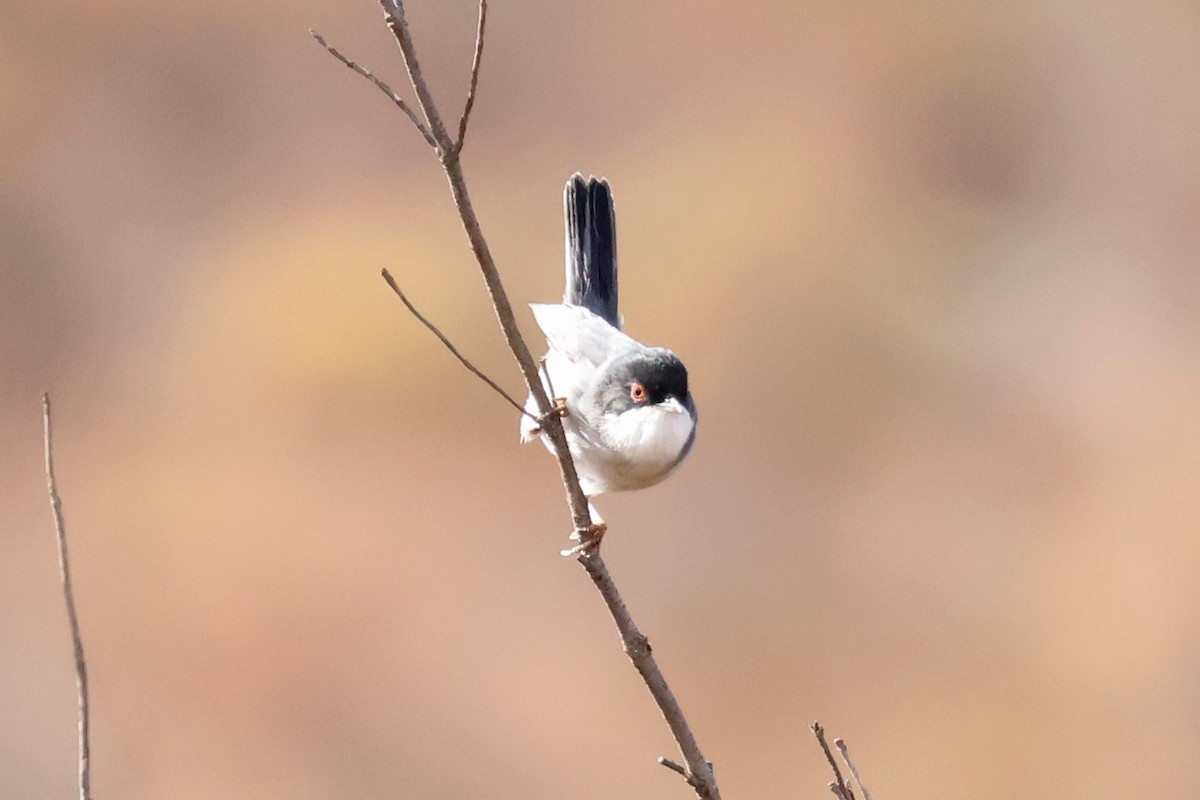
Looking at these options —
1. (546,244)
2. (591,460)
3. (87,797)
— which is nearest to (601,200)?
(591,460)

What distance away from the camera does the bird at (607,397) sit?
290 cm

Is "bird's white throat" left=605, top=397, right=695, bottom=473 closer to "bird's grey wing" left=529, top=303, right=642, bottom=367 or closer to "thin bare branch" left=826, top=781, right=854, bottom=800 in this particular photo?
"bird's grey wing" left=529, top=303, right=642, bottom=367

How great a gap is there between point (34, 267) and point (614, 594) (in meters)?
5.92

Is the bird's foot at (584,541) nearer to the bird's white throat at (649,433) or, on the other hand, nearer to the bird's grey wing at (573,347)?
the bird's white throat at (649,433)

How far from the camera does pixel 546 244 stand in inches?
278

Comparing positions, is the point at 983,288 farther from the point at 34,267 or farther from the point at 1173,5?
the point at 34,267

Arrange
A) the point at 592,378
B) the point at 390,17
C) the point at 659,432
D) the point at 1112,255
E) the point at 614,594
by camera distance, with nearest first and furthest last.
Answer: the point at 390,17, the point at 614,594, the point at 659,432, the point at 592,378, the point at 1112,255

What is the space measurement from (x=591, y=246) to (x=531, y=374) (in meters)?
1.52

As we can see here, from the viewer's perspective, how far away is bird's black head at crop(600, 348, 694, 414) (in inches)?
116

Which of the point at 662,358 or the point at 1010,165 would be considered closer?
the point at 662,358

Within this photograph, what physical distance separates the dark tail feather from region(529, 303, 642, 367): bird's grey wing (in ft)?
0.58

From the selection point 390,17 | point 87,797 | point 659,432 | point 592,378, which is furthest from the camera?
point 592,378

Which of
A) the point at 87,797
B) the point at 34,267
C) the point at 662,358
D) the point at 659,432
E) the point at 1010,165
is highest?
the point at 34,267

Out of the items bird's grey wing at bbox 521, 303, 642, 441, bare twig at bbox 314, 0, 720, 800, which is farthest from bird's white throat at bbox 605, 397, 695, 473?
bare twig at bbox 314, 0, 720, 800
